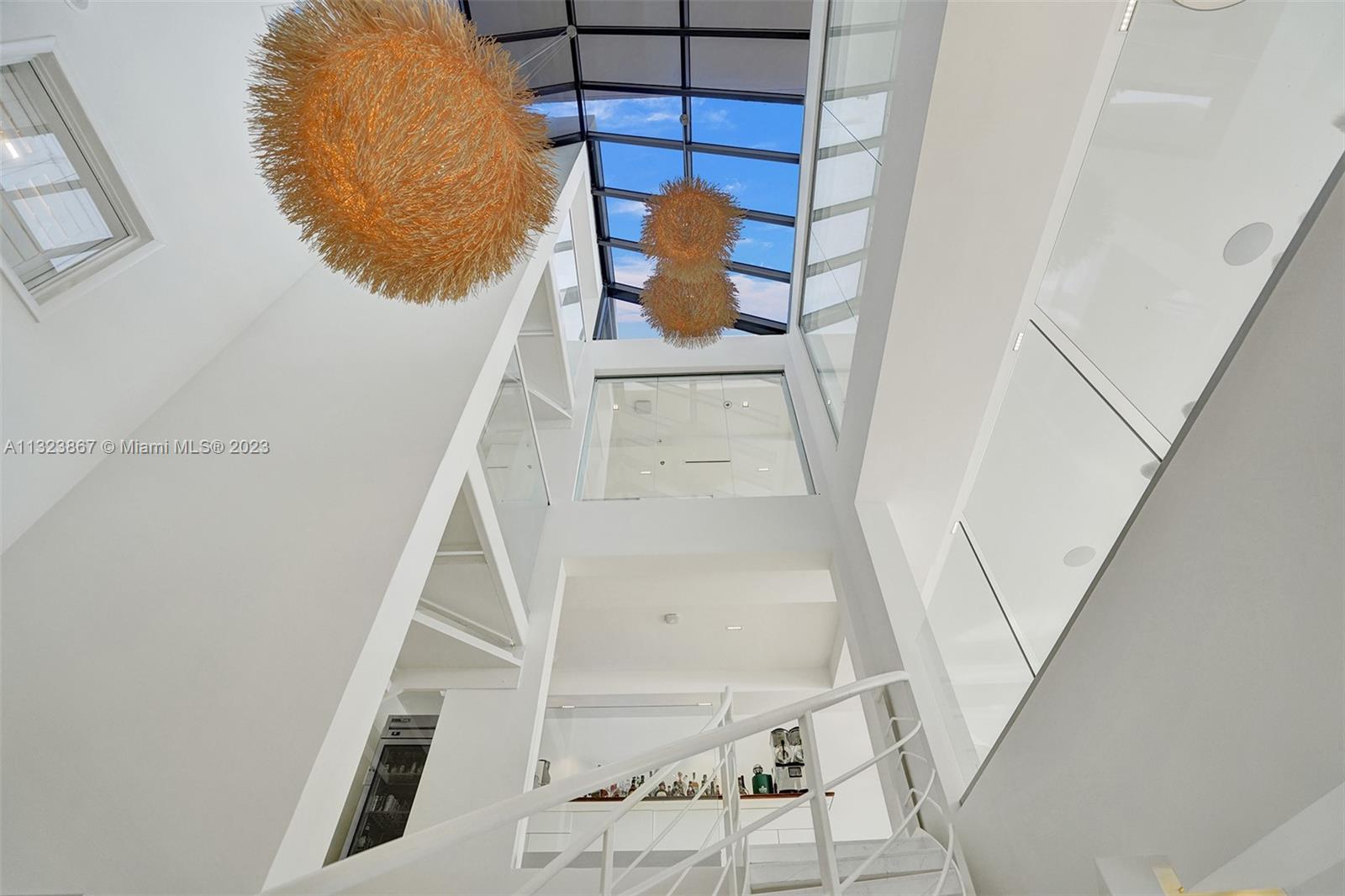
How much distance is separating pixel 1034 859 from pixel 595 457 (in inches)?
216

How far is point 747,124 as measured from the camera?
25.4ft

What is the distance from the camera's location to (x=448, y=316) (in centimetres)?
418

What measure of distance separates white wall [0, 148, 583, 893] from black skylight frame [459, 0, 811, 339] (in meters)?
3.15

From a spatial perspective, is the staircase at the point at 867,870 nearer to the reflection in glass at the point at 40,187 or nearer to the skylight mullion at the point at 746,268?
the reflection in glass at the point at 40,187

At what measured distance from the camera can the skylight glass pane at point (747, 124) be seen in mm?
7508

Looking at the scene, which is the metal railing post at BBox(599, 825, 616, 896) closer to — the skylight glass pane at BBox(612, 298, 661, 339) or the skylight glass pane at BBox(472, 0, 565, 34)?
the skylight glass pane at BBox(472, 0, 565, 34)

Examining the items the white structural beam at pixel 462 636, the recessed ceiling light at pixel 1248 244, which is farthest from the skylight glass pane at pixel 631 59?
the white structural beam at pixel 462 636

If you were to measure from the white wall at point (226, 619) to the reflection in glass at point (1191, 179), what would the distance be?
3339mm

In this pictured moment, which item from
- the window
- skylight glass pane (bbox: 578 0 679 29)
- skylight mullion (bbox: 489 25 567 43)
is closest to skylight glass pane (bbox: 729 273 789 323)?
skylight glass pane (bbox: 578 0 679 29)

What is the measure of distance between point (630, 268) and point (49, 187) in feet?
26.5

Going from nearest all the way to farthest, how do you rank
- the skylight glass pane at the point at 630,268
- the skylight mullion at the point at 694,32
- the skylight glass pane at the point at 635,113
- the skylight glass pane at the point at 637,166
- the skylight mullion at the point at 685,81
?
the skylight mullion at the point at 685,81
the skylight mullion at the point at 694,32
the skylight glass pane at the point at 635,113
the skylight glass pane at the point at 637,166
the skylight glass pane at the point at 630,268

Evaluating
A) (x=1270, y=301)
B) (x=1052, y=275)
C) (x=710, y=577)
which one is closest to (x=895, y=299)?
(x=1052, y=275)

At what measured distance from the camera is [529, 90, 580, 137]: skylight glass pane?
771cm

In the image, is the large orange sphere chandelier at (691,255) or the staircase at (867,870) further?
the large orange sphere chandelier at (691,255)
